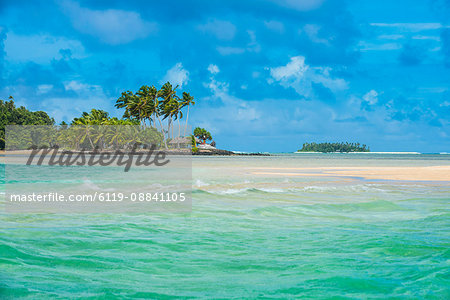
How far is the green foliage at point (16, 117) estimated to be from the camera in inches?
4075

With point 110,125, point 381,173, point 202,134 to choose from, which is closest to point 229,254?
point 381,173

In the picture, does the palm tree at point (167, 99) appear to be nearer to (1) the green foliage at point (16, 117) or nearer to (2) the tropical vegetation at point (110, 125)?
(2) the tropical vegetation at point (110, 125)

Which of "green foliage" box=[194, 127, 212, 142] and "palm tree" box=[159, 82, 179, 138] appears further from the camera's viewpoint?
"green foliage" box=[194, 127, 212, 142]

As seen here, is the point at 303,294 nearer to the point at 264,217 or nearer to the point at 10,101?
the point at 264,217

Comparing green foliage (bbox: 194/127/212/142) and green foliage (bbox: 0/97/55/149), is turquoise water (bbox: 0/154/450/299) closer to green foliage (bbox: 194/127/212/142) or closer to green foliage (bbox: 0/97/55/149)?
green foliage (bbox: 0/97/55/149)

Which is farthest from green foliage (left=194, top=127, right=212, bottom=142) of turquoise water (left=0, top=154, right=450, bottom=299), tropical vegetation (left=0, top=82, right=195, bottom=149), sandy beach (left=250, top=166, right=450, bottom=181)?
turquoise water (left=0, top=154, right=450, bottom=299)

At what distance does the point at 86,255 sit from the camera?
239 inches

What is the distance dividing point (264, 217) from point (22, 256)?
5.66 metres

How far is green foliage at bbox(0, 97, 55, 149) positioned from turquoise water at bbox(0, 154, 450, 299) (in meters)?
108

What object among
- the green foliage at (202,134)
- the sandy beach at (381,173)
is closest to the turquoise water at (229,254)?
the sandy beach at (381,173)

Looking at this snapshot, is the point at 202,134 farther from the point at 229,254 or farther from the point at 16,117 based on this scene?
the point at 229,254

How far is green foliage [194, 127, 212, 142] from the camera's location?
150 meters

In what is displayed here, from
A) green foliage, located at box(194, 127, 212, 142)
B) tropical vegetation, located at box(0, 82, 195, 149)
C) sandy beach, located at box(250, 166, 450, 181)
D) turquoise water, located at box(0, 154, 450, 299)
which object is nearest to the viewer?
turquoise water, located at box(0, 154, 450, 299)

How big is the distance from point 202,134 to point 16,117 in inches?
2613
